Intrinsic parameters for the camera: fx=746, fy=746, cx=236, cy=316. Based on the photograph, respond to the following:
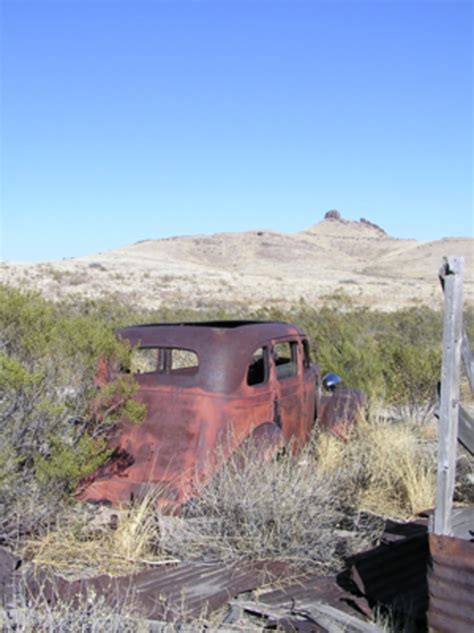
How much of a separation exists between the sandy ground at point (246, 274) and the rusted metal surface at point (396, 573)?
6.80 metres

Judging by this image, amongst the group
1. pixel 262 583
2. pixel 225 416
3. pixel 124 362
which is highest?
pixel 124 362

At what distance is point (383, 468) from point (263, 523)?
2.27 metres

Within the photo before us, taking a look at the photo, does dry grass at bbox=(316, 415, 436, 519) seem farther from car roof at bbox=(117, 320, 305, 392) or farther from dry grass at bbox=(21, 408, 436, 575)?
car roof at bbox=(117, 320, 305, 392)

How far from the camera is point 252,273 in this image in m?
72.0

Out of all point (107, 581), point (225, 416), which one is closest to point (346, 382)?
point (225, 416)

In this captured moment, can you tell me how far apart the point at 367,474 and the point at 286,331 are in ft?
5.20

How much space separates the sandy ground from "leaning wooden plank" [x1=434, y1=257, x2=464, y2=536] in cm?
727

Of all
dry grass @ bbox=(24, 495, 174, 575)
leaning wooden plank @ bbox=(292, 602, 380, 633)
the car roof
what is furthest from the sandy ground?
leaning wooden plank @ bbox=(292, 602, 380, 633)

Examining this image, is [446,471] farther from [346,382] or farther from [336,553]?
[346,382]

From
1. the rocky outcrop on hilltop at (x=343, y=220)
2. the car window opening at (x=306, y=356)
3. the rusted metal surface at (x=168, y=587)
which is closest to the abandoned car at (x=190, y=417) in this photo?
the rusted metal surface at (x=168, y=587)

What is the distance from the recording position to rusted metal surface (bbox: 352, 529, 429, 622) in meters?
4.28

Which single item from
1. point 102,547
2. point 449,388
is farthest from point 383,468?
point 449,388

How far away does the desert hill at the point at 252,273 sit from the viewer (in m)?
41.2

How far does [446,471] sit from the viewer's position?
12.2 feet
